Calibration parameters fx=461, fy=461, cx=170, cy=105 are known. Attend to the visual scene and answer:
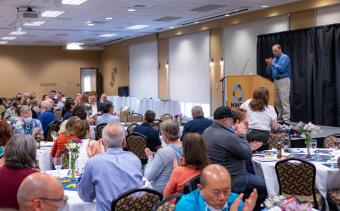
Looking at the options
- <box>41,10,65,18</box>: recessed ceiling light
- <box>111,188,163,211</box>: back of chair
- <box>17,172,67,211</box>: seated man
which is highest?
<box>41,10,65,18</box>: recessed ceiling light

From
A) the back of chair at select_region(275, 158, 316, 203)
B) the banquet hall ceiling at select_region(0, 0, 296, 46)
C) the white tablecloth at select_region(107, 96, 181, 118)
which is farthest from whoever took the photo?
the white tablecloth at select_region(107, 96, 181, 118)

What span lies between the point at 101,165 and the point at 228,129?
1614 mm

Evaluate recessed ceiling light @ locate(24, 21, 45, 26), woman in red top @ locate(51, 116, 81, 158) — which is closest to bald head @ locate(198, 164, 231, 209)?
woman in red top @ locate(51, 116, 81, 158)

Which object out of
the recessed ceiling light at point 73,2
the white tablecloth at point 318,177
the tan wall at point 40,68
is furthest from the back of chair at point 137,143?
the tan wall at point 40,68

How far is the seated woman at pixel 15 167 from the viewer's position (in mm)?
3357

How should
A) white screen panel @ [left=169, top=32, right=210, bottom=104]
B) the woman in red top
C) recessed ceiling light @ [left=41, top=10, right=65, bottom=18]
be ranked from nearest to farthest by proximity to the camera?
the woman in red top → recessed ceiling light @ [left=41, top=10, right=65, bottom=18] → white screen panel @ [left=169, top=32, right=210, bottom=104]

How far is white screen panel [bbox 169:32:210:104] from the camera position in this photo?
16205 mm

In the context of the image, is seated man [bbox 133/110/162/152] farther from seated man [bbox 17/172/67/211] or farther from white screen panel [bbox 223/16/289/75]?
white screen panel [bbox 223/16/289/75]

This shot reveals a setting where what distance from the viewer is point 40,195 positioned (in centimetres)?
216

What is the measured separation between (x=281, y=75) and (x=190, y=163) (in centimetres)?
611

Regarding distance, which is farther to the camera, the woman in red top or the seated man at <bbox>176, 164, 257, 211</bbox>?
the woman in red top

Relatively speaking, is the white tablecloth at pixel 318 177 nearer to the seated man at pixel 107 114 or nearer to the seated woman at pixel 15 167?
the seated woman at pixel 15 167

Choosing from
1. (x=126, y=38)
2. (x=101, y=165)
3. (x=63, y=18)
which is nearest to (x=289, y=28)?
(x=63, y=18)

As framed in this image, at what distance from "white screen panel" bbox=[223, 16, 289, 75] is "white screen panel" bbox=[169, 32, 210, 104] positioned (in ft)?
4.05
